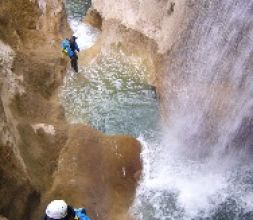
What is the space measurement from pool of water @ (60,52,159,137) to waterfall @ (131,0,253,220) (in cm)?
66

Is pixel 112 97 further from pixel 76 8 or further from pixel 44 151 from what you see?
pixel 76 8

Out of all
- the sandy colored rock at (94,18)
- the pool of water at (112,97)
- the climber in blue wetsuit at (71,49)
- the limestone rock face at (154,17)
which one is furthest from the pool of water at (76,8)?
the climber in blue wetsuit at (71,49)

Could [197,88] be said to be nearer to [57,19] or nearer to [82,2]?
[57,19]

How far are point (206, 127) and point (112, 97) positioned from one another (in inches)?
134

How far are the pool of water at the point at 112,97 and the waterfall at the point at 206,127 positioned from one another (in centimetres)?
66

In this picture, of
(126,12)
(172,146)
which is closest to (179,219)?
(172,146)

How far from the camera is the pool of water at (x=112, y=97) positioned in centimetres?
1446

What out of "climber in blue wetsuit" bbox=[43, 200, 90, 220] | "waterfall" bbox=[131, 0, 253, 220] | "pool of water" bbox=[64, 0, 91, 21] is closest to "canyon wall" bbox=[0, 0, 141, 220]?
"waterfall" bbox=[131, 0, 253, 220]

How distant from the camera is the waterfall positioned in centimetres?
1221

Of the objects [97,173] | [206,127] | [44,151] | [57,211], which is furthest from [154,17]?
[57,211]

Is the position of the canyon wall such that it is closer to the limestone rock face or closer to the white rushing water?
the white rushing water

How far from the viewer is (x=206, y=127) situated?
1444 cm

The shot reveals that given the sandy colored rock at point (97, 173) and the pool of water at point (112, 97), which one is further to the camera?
the pool of water at point (112, 97)

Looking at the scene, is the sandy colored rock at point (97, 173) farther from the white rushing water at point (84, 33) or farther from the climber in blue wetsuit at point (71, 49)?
the white rushing water at point (84, 33)
